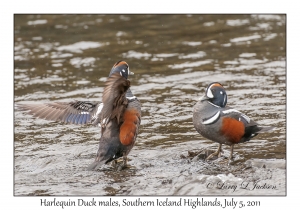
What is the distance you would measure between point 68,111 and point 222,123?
2371mm

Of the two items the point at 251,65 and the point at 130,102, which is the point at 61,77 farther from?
the point at 130,102

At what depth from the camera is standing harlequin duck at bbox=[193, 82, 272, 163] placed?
811cm

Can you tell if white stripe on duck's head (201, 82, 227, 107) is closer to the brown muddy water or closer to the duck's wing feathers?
the brown muddy water

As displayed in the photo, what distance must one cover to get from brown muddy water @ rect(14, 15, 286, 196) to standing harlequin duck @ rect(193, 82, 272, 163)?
1.09 ft

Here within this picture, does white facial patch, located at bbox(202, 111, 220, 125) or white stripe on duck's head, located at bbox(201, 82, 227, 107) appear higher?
white stripe on duck's head, located at bbox(201, 82, 227, 107)

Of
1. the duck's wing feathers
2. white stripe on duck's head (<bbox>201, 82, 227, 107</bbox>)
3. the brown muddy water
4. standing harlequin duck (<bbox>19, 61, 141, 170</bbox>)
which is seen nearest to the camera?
the brown muddy water

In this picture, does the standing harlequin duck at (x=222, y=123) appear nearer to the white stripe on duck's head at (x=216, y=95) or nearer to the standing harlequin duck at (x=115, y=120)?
the white stripe on duck's head at (x=216, y=95)

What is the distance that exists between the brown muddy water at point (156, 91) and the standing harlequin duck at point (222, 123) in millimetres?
333

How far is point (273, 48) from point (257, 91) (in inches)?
111

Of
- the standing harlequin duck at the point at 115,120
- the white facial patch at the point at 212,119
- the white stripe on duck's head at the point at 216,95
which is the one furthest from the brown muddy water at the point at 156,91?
the white stripe on duck's head at the point at 216,95

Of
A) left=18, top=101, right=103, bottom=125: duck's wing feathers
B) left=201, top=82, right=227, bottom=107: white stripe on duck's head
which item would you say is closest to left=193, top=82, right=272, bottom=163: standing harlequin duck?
left=201, top=82, right=227, bottom=107: white stripe on duck's head

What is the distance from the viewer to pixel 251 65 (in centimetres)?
1320

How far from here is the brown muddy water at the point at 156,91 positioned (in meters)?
7.57

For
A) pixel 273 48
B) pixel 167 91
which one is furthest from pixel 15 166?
pixel 273 48
